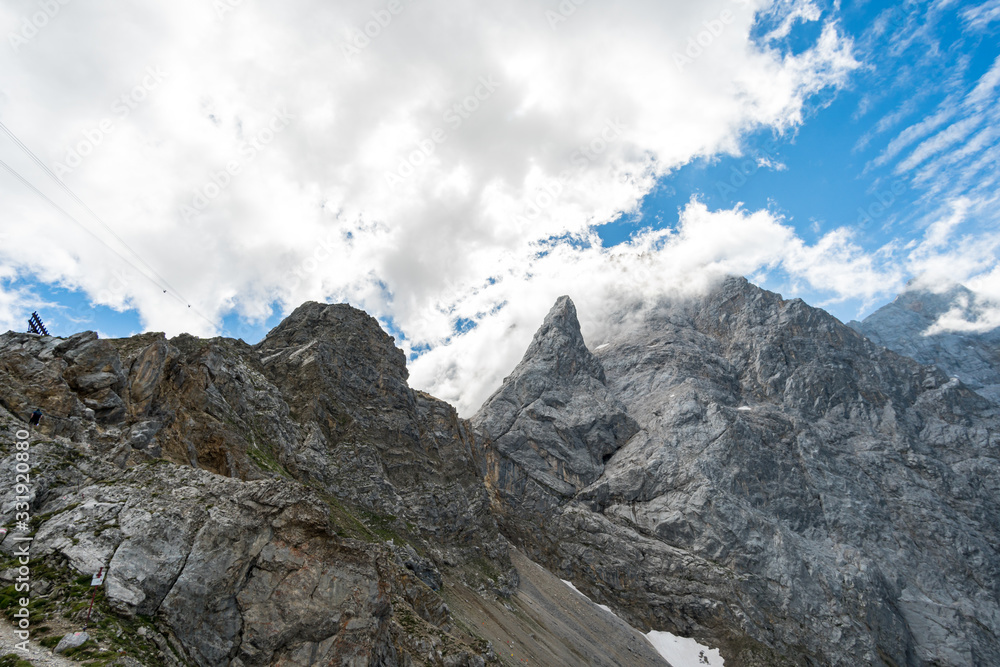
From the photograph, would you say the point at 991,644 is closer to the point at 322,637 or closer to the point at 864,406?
the point at 864,406

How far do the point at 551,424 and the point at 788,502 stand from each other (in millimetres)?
62005

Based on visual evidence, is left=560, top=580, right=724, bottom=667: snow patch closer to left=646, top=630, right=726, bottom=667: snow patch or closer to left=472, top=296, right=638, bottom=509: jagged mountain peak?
left=646, top=630, right=726, bottom=667: snow patch

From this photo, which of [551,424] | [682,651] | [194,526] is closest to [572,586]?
[682,651]

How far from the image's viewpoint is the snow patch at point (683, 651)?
94.6 m

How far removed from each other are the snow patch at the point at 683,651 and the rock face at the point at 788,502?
184 cm

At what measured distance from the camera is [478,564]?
84125 millimetres

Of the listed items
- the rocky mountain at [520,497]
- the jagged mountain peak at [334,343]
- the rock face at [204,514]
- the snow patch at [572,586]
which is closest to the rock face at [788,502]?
the rocky mountain at [520,497]

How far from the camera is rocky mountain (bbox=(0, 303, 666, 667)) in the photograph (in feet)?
67.5

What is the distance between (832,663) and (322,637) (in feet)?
355

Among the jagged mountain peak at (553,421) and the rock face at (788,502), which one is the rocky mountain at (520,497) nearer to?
the rock face at (788,502)

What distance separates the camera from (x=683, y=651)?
318ft

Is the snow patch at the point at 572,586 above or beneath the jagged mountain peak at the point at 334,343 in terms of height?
beneath

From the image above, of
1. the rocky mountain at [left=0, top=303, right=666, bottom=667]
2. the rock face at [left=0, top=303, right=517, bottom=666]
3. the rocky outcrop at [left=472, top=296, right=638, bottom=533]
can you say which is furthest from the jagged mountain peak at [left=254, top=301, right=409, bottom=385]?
the rocky outcrop at [left=472, top=296, right=638, bottom=533]

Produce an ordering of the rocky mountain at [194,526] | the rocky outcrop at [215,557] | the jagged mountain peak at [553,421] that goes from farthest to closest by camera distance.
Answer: the jagged mountain peak at [553,421] < the rocky outcrop at [215,557] < the rocky mountain at [194,526]
